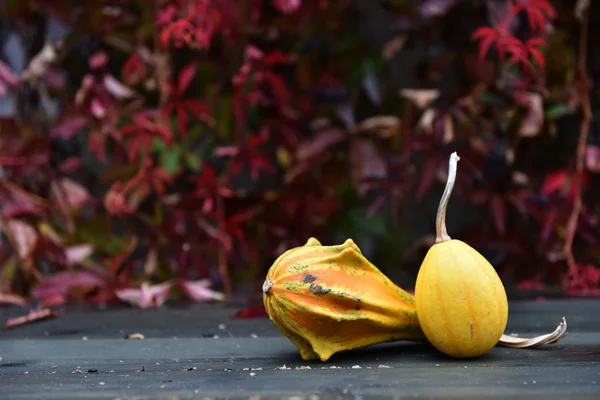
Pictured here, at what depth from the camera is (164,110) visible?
2.06m

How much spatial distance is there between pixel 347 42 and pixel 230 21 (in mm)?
392

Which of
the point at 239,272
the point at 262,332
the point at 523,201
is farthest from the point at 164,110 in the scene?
the point at 523,201

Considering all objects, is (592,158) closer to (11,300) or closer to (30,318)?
(30,318)

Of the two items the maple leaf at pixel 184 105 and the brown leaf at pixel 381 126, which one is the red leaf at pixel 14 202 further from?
the brown leaf at pixel 381 126

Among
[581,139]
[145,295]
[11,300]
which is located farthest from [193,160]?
[581,139]

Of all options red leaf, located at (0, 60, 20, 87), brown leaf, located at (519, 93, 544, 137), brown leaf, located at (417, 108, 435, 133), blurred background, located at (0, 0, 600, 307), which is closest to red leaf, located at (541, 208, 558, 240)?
blurred background, located at (0, 0, 600, 307)

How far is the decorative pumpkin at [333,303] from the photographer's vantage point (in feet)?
3.41

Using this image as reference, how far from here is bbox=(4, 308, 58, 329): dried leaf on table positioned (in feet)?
5.13

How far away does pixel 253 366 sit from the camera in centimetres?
104

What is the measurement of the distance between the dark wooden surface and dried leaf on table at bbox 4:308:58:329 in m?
0.03

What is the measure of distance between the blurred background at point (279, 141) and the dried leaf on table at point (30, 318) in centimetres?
27

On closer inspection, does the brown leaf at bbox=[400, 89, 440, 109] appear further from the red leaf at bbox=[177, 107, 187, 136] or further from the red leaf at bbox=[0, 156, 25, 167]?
the red leaf at bbox=[0, 156, 25, 167]

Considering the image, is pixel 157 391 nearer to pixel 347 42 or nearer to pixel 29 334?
pixel 29 334

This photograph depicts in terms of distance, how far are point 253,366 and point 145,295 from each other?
844mm
